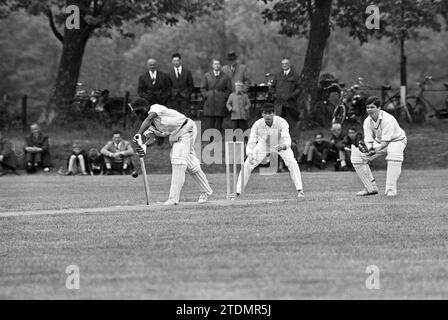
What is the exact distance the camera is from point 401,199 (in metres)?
22.2

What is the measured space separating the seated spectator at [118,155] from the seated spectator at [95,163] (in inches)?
8.1

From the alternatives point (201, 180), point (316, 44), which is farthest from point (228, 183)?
point (316, 44)

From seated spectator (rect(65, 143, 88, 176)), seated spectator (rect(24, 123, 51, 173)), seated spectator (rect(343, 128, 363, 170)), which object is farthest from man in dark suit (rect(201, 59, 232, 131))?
seated spectator (rect(24, 123, 51, 173))

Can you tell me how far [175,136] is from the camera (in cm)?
2119

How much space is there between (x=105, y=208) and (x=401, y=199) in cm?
527

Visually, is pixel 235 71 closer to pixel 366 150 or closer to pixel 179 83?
pixel 179 83

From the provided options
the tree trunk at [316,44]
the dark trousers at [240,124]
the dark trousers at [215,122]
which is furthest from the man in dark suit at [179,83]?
the tree trunk at [316,44]

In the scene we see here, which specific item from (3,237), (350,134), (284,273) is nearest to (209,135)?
(350,134)

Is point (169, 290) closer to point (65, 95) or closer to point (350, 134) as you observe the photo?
point (350, 134)

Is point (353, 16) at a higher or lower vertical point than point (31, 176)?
higher

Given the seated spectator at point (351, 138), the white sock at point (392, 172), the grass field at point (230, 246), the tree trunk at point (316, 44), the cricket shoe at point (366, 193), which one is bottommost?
the grass field at point (230, 246)

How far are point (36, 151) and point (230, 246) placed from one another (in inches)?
780

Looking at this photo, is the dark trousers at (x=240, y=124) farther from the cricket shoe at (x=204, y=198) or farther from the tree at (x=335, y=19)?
the cricket shoe at (x=204, y=198)

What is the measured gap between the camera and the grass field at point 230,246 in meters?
12.2
